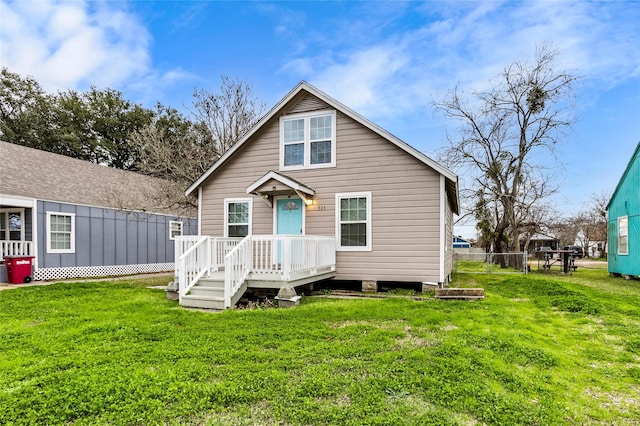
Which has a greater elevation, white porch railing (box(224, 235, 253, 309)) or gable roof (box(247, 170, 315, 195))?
gable roof (box(247, 170, 315, 195))

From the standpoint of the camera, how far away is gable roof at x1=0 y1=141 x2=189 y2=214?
43.5 ft

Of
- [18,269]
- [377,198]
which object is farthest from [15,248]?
[377,198]

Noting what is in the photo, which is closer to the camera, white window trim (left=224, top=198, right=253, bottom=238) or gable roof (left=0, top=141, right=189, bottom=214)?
white window trim (left=224, top=198, right=253, bottom=238)

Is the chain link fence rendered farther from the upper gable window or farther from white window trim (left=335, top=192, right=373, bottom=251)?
the upper gable window

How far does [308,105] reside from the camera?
10.6 meters

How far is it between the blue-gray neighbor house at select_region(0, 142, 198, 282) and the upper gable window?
685 centimetres

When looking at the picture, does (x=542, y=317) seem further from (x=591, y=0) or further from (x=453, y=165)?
(x=453, y=165)

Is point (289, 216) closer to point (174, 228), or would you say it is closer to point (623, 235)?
point (174, 228)

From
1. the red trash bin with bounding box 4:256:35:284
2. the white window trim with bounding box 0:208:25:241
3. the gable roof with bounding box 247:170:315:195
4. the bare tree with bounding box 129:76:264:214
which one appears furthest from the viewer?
the bare tree with bounding box 129:76:264:214

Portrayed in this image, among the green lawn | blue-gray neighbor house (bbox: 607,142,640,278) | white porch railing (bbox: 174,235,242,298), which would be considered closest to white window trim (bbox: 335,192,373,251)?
the green lawn

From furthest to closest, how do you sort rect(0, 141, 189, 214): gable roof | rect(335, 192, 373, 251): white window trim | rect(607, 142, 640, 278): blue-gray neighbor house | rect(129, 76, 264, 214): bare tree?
rect(129, 76, 264, 214): bare tree, rect(0, 141, 189, 214): gable roof, rect(607, 142, 640, 278): blue-gray neighbor house, rect(335, 192, 373, 251): white window trim

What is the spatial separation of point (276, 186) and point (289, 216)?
1.35 metres

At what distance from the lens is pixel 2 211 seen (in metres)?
13.5

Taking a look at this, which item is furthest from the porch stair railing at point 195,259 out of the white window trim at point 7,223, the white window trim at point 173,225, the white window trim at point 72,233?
the white window trim at point 173,225
